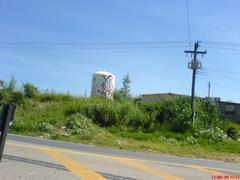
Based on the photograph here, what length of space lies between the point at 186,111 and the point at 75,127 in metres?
10.2

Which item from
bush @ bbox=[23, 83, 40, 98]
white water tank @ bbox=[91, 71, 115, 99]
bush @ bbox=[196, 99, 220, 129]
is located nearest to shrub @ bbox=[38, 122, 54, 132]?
bush @ bbox=[23, 83, 40, 98]

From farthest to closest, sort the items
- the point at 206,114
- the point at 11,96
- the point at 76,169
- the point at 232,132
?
the point at 11,96 → the point at 206,114 → the point at 232,132 → the point at 76,169

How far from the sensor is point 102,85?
157 feet

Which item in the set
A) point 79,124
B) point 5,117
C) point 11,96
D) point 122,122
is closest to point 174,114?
point 122,122

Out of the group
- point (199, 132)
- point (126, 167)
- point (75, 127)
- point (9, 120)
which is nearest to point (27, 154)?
point (126, 167)

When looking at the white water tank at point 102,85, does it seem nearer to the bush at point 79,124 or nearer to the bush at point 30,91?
the bush at point 30,91

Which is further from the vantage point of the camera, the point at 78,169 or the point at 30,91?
the point at 30,91

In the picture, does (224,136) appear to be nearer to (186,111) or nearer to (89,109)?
(186,111)

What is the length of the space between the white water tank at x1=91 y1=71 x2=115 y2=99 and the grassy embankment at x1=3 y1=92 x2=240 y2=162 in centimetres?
662

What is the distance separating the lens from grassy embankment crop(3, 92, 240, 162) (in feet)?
96.6

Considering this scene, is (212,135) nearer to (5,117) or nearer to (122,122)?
(122,122)

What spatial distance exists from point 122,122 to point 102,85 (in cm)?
1357

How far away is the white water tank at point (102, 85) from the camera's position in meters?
47.7

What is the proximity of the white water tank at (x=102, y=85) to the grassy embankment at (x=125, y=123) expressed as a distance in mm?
6622
